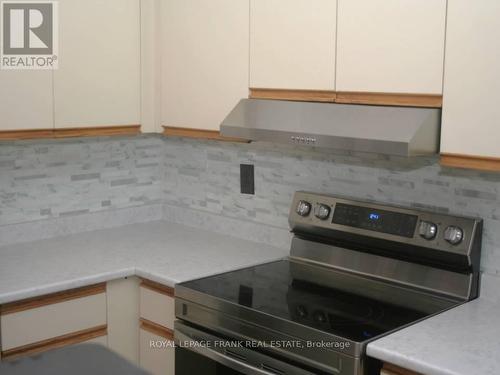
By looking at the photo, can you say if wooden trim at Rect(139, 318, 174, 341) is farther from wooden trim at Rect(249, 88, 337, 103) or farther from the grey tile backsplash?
wooden trim at Rect(249, 88, 337, 103)

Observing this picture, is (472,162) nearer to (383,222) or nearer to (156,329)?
(383,222)

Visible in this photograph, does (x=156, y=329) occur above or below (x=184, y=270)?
below

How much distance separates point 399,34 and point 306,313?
0.89 metres

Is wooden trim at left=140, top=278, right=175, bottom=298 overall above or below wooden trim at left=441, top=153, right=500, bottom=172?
below

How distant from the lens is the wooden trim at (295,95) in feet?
7.75

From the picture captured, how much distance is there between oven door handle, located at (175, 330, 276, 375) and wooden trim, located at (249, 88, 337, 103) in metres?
0.88

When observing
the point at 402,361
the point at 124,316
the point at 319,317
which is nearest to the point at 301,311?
the point at 319,317

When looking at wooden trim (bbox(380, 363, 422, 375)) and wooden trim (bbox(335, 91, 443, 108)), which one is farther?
wooden trim (bbox(335, 91, 443, 108))

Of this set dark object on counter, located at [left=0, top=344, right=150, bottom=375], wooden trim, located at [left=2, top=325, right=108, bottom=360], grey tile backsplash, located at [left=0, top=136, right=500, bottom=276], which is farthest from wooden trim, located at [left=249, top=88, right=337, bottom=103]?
dark object on counter, located at [left=0, top=344, right=150, bottom=375]

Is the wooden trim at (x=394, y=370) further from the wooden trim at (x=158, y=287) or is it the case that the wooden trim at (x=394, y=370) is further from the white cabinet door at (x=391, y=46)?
the wooden trim at (x=158, y=287)

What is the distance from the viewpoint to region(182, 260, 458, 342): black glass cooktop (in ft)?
6.89

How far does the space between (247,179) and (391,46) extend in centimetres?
114

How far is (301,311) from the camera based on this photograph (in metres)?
2.22

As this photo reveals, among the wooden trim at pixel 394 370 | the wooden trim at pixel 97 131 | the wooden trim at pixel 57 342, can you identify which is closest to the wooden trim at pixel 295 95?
the wooden trim at pixel 97 131
